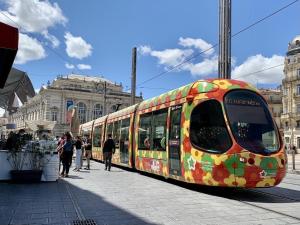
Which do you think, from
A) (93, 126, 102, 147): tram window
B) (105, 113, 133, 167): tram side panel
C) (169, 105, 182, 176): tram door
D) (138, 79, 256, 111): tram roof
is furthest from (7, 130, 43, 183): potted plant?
(93, 126, 102, 147): tram window

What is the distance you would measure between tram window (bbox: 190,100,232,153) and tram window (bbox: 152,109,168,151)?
7.36ft

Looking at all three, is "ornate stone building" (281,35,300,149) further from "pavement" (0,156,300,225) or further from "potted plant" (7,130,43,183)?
"potted plant" (7,130,43,183)

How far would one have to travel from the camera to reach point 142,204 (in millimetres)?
8969

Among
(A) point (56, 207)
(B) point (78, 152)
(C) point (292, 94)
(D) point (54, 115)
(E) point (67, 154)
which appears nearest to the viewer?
(A) point (56, 207)

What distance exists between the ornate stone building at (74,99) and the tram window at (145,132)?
86.6 metres

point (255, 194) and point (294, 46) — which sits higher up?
point (294, 46)

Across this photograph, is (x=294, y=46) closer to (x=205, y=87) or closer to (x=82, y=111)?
(x=82, y=111)

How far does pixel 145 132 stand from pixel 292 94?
6984 cm

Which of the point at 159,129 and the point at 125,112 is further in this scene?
the point at 125,112

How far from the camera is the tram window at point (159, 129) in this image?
1332 centimetres

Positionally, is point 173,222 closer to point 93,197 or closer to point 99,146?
point 93,197

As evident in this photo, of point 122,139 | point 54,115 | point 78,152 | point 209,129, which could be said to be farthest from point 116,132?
point 54,115

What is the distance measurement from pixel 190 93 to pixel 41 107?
102m

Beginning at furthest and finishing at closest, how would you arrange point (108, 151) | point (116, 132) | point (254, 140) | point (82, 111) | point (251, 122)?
point (82, 111) → point (116, 132) → point (108, 151) → point (251, 122) → point (254, 140)
